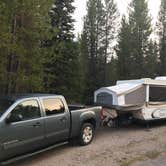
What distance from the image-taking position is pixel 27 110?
8766mm

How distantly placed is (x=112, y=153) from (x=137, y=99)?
5204 millimetres

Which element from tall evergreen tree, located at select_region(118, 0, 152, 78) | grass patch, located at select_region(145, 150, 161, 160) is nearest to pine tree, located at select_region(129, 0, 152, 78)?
tall evergreen tree, located at select_region(118, 0, 152, 78)

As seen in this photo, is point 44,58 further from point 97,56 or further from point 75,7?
point 97,56

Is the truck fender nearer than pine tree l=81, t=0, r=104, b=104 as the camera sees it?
Yes

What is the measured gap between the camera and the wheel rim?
10922 millimetres

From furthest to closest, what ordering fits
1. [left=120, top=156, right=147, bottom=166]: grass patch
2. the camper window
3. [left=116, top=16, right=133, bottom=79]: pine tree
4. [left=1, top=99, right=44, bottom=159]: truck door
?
[left=116, top=16, right=133, bottom=79]: pine tree
the camper window
[left=120, top=156, right=147, bottom=166]: grass patch
[left=1, top=99, right=44, bottom=159]: truck door

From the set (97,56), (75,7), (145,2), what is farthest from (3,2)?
(145,2)

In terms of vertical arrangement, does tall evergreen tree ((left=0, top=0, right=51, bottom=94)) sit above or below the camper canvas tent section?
above

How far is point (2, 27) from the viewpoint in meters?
13.6

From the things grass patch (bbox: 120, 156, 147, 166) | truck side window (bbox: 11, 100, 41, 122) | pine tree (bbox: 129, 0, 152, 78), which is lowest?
grass patch (bbox: 120, 156, 147, 166)

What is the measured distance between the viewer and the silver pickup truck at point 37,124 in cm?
798

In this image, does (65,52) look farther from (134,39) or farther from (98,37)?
(134,39)

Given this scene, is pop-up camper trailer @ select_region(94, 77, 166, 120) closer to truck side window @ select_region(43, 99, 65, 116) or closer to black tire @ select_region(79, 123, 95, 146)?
black tire @ select_region(79, 123, 95, 146)

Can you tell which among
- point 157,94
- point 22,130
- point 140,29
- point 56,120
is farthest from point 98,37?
point 22,130
